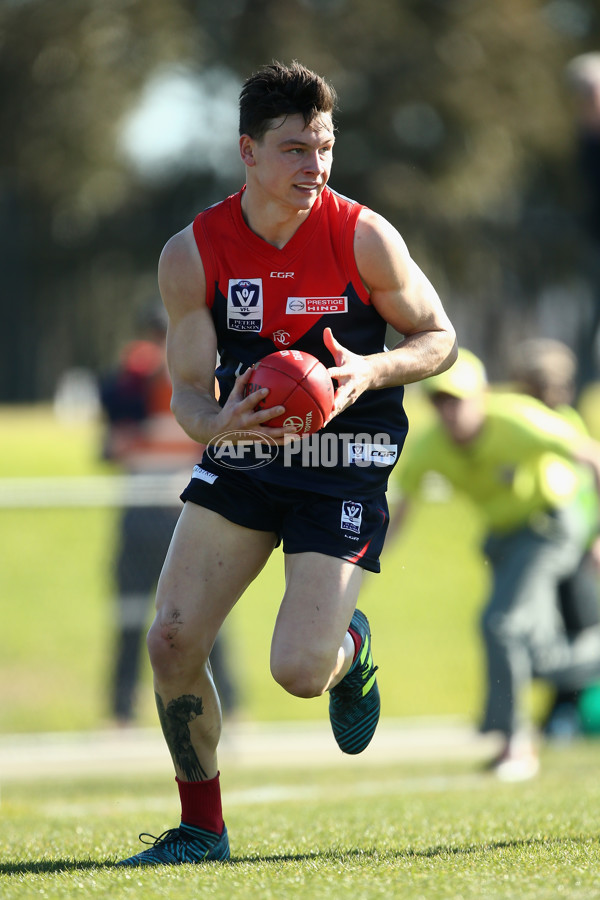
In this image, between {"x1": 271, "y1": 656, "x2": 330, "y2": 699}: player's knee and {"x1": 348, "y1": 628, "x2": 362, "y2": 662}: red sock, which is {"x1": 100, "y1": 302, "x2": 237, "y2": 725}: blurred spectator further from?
{"x1": 271, "y1": 656, "x2": 330, "y2": 699}: player's knee

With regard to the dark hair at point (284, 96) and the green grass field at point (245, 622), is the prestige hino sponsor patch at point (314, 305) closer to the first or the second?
the dark hair at point (284, 96)

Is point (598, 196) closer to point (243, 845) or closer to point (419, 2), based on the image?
point (243, 845)

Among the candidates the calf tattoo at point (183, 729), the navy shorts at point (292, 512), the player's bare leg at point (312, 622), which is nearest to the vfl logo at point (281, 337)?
the navy shorts at point (292, 512)

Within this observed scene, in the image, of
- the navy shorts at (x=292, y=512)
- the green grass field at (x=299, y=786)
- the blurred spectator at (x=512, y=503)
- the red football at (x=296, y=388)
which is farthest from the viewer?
the blurred spectator at (x=512, y=503)

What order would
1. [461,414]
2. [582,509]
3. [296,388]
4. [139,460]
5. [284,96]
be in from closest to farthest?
[296,388] → [284,96] → [461,414] → [582,509] → [139,460]

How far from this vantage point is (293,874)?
379cm

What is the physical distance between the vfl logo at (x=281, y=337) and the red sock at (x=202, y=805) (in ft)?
5.03

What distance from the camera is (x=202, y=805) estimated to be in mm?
4320

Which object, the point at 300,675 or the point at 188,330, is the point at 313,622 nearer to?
the point at 300,675

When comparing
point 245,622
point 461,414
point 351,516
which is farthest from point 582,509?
point 351,516

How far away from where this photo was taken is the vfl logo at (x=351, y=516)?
4316 millimetres

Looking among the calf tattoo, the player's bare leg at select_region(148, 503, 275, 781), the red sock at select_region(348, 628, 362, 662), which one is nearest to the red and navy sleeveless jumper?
the player's bare leg at select_region(148, 503, 275, 781)

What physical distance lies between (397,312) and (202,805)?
1827 millimetres

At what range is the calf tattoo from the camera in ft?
14.1
